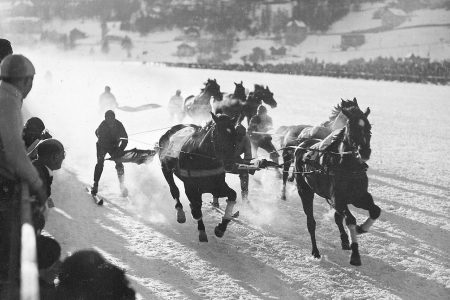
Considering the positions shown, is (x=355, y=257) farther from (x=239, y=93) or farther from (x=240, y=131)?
(x=239, y=93)

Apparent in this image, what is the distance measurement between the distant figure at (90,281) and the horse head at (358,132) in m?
3.93

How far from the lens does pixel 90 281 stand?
2.92m

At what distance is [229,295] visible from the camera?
523 cm

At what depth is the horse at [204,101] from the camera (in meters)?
13.4

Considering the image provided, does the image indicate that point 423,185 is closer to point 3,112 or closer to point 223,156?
point 223,156

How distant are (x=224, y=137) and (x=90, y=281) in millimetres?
3833

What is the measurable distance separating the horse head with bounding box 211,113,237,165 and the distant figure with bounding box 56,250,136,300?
11.9ft

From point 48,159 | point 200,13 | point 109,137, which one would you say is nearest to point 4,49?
point 48,159

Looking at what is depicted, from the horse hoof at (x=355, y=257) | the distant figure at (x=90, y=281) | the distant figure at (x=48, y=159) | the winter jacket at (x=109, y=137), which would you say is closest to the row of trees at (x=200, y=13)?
the winter jacket at (x=109, y=137)

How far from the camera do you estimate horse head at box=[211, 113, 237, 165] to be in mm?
6457

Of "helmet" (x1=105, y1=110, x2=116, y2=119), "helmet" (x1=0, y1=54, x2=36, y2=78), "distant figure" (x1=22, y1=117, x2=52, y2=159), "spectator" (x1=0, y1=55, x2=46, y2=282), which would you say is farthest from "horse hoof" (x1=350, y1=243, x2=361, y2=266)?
"helmet" (x1=105, y1=110, x2=116, y2=119)

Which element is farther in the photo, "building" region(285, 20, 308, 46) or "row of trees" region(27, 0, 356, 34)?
"row of trees" region(27, 0, 356, 34)

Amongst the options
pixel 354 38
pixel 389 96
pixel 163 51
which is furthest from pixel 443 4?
pixel 389 96

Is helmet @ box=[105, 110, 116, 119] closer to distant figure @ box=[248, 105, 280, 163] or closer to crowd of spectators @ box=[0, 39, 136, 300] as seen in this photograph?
distant figure @ box=[248, 105, 280, 163]
